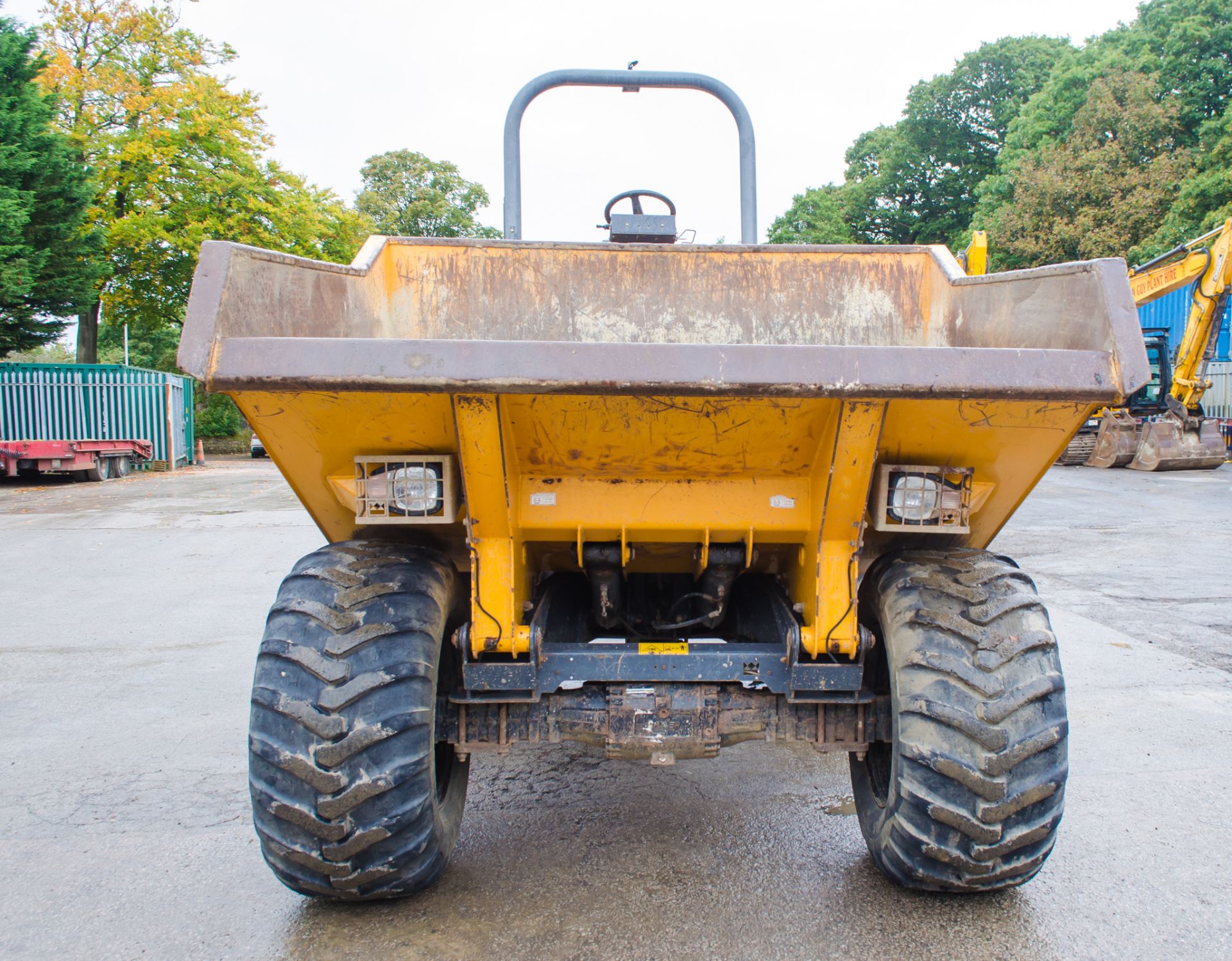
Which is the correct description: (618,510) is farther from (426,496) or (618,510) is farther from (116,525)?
(116,525)

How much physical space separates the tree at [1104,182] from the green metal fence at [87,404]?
26.4m

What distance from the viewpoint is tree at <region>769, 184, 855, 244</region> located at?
47803mm

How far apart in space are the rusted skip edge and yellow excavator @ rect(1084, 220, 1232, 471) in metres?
17.9

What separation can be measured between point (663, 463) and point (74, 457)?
63.7 feet

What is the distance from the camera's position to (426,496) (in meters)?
2.52

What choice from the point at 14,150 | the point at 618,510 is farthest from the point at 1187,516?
the point at 14,150

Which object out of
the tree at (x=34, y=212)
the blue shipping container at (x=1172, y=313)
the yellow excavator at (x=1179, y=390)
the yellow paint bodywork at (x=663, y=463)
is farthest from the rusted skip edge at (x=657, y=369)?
the blue shipping container at (x=1172, y=313)

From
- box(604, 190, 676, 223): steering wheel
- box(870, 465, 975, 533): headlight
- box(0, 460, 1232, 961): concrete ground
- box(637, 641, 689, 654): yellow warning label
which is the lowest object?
box(0, 460, 1232, 961): concrete ground

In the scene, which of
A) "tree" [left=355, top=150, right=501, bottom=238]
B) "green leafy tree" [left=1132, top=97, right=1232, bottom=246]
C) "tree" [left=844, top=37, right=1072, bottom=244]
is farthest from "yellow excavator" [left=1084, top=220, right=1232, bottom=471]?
"tree" [left=355, top=150, right=501, bottom=238]

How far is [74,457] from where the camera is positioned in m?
18.5

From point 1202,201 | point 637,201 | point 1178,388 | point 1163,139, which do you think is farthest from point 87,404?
point 1163,139

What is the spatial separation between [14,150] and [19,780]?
20.8 m

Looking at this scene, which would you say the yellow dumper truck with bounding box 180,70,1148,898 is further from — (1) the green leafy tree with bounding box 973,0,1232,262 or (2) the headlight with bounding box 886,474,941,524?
(1) the green leafy tree with bounding box 973,0,1232,262

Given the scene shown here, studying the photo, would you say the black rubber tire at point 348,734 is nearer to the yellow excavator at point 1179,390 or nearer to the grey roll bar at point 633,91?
the grey roll bar at point 633,91
